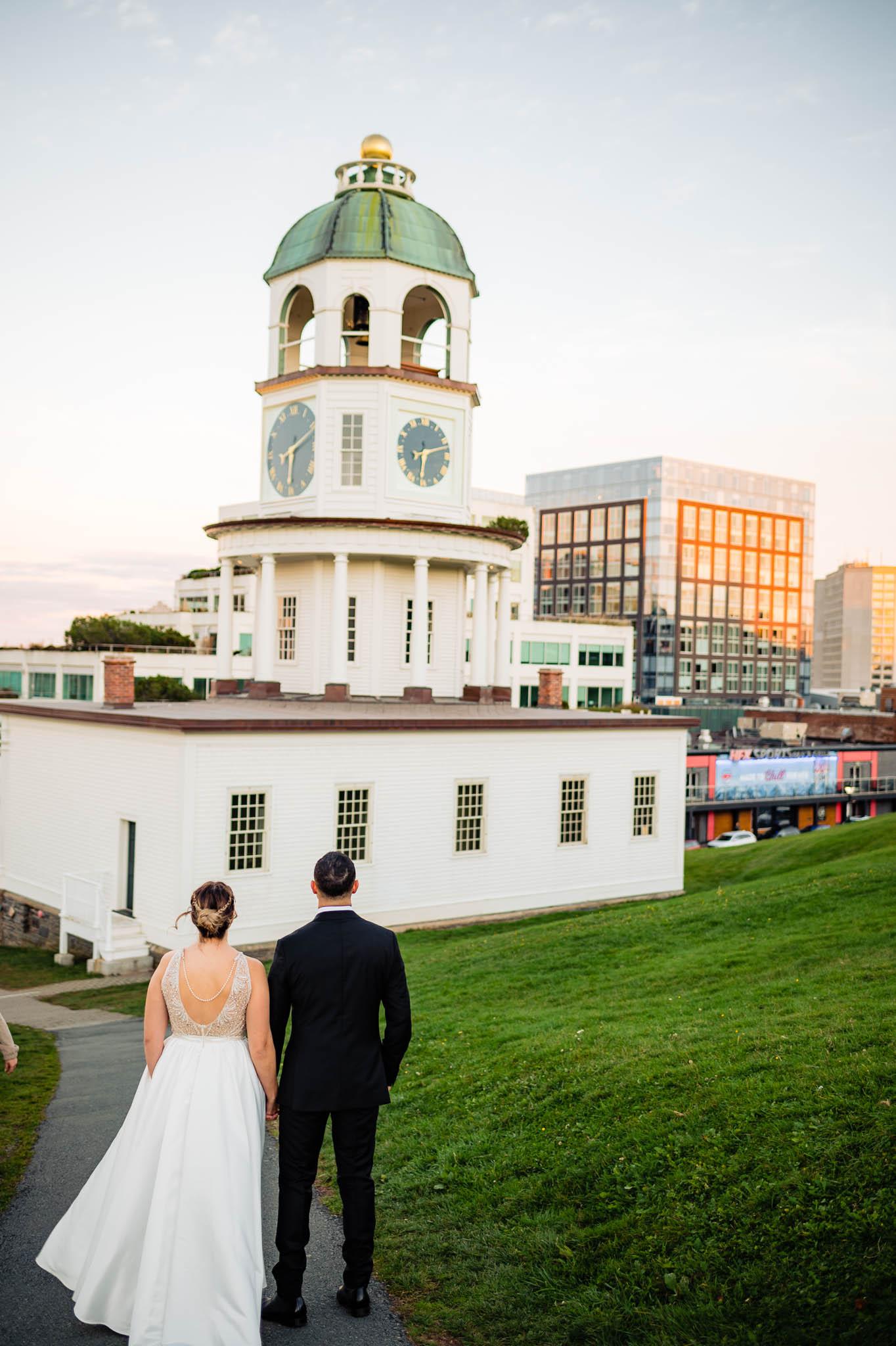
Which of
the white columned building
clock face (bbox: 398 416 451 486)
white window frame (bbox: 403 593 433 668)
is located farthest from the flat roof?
clock face (bbox: 398 416 451 486)

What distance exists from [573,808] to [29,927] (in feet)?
44.5

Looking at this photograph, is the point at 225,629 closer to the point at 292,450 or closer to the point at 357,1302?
the point at 292,450

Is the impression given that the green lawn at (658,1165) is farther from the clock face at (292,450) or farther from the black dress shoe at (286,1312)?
the clock face at (292,450)

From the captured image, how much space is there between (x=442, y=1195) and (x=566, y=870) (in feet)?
64.5

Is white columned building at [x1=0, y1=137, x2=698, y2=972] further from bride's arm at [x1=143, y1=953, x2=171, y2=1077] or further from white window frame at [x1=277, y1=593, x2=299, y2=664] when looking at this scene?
bride's arm at [x1=143, y1=953, x2=171, y2=1077]

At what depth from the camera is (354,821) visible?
2358 cm

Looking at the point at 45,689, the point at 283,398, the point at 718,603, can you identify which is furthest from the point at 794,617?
the point at 283,398

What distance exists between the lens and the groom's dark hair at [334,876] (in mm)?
6461

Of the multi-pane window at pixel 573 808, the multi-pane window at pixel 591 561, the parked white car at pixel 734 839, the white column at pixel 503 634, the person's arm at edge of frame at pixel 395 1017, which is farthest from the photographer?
the multi-pane window at pixel 591 561

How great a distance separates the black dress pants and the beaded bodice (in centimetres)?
66

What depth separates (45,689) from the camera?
81.9m

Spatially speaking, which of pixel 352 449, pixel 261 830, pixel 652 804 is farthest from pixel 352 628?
pixel 652 804

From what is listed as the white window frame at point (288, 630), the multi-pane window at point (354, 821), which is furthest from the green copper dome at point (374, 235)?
the multi-pane window at point (354, 821)

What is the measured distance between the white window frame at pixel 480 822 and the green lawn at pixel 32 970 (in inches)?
337
